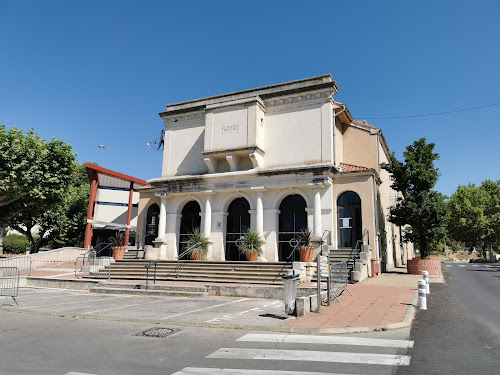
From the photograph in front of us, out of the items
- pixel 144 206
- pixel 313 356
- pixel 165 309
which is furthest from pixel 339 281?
pixel 144 206

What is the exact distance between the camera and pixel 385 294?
1211cm

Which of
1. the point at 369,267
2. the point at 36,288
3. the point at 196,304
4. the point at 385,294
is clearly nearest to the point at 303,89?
the point at 369,267

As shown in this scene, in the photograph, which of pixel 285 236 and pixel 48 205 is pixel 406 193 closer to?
pixel 285 236

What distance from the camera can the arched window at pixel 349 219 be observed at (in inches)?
726

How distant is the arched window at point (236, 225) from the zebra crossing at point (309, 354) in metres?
13.8

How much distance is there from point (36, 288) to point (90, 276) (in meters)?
2.35

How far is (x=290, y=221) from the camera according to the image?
Result: 19.8 meters

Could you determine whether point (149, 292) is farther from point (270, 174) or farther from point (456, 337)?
point (456, 337)

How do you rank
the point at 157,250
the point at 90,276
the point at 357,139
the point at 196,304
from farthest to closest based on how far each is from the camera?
the point at 357,139, the point at 157,250, the point at 90,276, the point at 196,304

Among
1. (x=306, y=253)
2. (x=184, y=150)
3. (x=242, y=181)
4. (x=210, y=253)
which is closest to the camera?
(x=306, y=253)

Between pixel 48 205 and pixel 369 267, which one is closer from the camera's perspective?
pixel 369 267

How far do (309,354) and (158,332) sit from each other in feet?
11.1

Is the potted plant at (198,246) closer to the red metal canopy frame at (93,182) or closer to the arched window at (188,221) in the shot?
the arched window at (188,221)

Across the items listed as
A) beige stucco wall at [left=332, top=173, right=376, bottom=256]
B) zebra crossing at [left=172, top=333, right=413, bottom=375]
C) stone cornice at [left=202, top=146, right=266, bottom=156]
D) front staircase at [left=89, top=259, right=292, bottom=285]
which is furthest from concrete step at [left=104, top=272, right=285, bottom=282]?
zebra crossing at [left=172, top=333, right=413, bottom=375]
